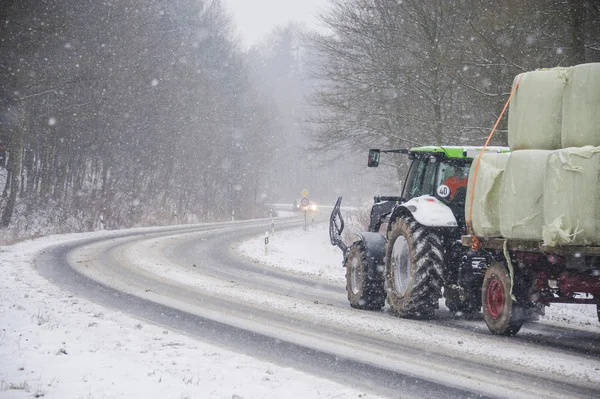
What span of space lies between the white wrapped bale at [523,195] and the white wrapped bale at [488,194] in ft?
0.46

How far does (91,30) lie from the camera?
94.3ft

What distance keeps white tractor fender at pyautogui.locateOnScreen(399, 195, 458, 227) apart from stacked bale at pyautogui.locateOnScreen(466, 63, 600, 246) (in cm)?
105

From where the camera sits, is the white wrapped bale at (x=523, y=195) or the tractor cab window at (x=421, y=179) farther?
the tractor cab window at (x=421, y=179)

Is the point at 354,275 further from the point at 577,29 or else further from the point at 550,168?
the point at 577,29

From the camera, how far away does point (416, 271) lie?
28.2 ft

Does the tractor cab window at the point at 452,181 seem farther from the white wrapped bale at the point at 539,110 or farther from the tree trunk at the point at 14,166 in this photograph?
the tree trunk at the point at 14,166

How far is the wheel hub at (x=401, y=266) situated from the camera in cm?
938

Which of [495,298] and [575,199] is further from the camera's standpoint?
[495,298]

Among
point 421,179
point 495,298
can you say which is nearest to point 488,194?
point 495,298

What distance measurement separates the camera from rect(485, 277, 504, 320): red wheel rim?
7.66 metres

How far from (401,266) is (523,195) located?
3.05 metres

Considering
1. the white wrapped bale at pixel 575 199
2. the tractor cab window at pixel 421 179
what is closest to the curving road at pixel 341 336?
the white wrapped bale at pixel 575 199

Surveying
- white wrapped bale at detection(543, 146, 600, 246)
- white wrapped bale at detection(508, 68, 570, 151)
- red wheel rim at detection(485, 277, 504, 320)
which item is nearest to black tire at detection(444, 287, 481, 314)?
red wheel rim at detection(485, 277, 504, 320)

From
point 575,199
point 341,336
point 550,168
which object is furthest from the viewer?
point 341,336
